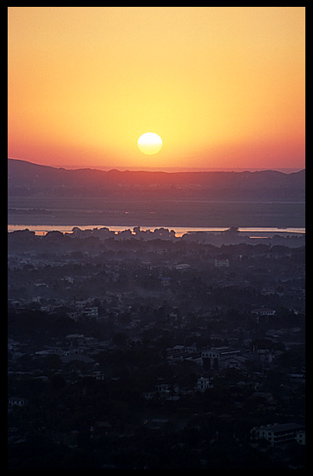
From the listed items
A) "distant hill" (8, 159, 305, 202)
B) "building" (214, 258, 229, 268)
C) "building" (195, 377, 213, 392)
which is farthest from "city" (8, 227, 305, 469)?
"distant hill" (8, 159, 305, 202)

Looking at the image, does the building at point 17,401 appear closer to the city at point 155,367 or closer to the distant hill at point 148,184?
the city at point 155,367

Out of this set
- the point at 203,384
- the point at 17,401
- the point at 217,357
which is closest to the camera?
the point at 17,401

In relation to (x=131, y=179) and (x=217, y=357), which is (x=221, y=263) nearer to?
(x=217, y=357)

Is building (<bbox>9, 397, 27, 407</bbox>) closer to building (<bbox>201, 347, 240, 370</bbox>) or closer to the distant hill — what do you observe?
building (<bbox>201, 347, 240, 370</bbox>)

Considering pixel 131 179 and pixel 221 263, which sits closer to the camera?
pixel 221 263

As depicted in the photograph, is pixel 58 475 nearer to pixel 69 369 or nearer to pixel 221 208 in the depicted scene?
pixel 69 369

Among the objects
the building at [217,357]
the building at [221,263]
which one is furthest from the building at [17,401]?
the building at [221,263]

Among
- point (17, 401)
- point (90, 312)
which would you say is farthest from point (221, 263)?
point (17, 401)
